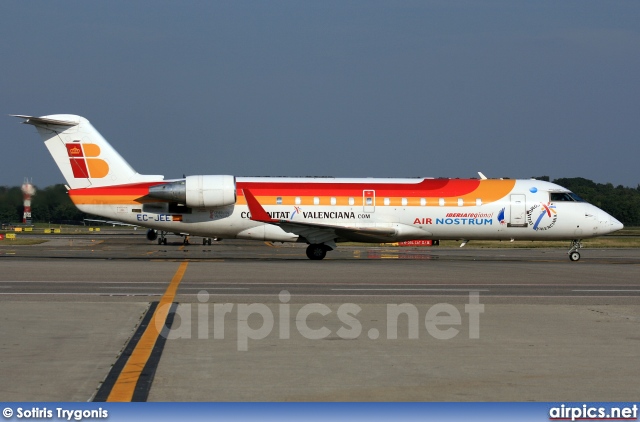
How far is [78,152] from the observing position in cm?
3331

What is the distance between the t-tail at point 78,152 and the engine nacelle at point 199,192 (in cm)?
214

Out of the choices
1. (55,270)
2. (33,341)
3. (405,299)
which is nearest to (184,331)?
(33,341)

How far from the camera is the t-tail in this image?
33.3 m

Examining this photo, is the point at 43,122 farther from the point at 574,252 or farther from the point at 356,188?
the point at 574,252

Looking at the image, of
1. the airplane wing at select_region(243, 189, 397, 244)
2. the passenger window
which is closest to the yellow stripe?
the airplane wing at select_region(243, 189, 397, 244)

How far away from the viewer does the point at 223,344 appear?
37.4 ft

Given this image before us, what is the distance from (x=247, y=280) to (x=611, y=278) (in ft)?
36.2

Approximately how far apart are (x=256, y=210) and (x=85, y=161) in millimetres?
7124

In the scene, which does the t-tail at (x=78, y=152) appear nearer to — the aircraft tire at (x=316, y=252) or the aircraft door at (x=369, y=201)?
the aircraft tire at (x=316, y=252)

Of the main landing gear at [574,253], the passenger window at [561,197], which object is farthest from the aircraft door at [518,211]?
the main landing gear at [574,253]

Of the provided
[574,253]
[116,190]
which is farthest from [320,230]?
[574,253]

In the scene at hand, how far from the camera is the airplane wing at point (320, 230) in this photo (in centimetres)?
3266

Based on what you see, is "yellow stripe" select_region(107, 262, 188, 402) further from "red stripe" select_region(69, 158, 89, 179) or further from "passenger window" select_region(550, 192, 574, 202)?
"passenger window" select_region(550, 192, 574, 202)

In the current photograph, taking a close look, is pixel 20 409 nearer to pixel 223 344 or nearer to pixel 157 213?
pixel 223 344
